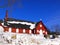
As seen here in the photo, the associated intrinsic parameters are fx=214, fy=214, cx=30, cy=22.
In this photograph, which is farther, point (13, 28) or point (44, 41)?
point (13, 28)

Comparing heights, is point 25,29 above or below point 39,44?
above

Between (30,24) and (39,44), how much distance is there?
3475cm

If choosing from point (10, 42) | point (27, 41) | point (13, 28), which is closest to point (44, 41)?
point (27, 41)

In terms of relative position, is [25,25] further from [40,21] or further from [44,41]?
[44,41]

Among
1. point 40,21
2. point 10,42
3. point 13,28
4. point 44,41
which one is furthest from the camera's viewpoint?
point 40,21

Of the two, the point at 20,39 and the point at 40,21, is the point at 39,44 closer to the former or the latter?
the point at 20,39

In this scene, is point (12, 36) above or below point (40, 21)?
below

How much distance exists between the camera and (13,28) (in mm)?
66812

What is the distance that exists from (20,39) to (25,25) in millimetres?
32781

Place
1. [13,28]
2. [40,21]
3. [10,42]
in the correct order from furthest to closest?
[40,21] → [13,28] → [10,42]

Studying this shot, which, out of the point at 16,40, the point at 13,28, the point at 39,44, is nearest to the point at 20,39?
the point at 16,40

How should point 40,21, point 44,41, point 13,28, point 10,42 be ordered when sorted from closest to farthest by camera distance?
point 10,42 → point 44,41 → point 13,28 → point 40,21

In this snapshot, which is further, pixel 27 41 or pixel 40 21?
pixel 40 21

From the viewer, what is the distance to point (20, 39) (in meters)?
37.7
